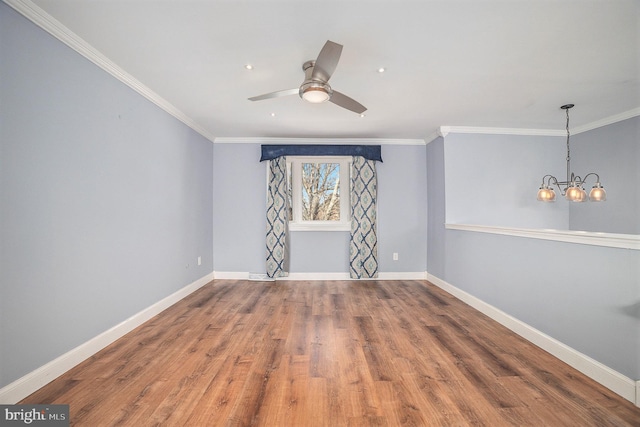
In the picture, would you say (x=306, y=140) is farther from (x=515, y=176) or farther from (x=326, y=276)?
(x=515, y=176)

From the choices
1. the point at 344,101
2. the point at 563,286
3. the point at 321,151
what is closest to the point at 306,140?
the point at 321,151

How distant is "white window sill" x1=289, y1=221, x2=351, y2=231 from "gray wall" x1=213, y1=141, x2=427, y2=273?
85 millimetres

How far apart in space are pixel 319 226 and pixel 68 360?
3.22 m

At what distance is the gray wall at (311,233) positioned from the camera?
4.36m

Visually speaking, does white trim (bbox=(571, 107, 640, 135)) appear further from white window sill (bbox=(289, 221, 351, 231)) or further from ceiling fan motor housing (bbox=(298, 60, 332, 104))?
ceiling fan motor housing (bbox=(298, 60, 332, 104))

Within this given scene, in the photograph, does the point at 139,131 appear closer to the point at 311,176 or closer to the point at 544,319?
the point at 311,176

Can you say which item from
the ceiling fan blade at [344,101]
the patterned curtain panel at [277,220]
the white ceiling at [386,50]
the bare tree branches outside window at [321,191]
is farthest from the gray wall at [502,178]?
the patterned curtain panel at [277,220]

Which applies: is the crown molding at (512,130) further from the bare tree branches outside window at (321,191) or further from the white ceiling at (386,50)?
the bare tree branches outside window at (321,191)

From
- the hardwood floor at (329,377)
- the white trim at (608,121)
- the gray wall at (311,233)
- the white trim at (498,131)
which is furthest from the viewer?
the gray wall at (311,233)

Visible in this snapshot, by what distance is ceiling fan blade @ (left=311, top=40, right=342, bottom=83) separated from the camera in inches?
64.0

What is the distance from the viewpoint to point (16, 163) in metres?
1.50

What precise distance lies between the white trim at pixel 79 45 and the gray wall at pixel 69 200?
5 cm

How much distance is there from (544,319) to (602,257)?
0.72 meters

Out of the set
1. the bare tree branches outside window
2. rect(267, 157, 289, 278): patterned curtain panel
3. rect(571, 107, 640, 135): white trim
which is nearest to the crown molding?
rect(571, 107, 640, 135): white trim
